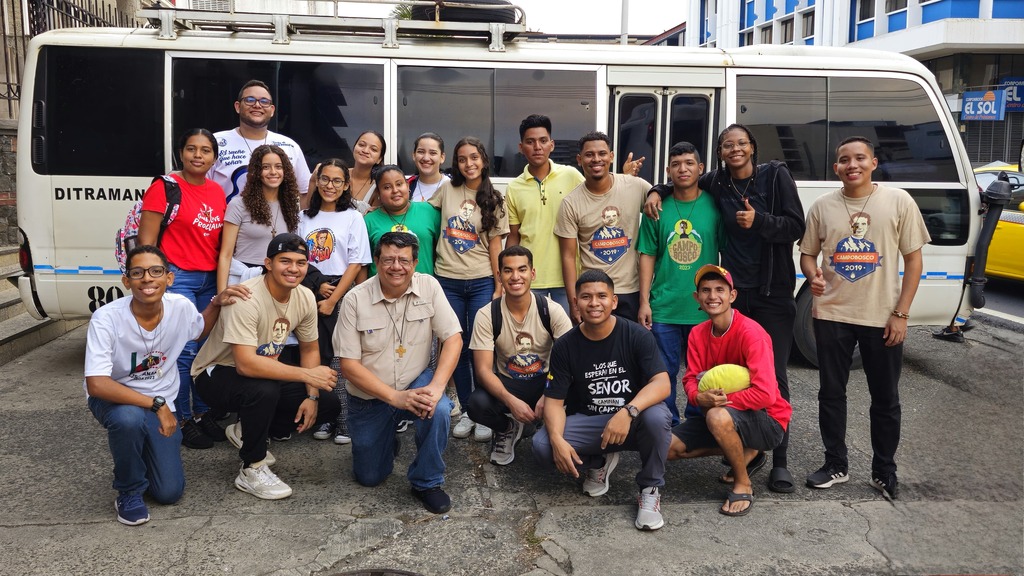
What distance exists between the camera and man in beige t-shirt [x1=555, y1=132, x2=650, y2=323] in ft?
15.2

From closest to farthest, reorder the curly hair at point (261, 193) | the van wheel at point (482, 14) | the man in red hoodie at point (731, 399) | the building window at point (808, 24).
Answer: the man in red hoodie at point (731, 399) < the curly hair at point (261, 193) < the van wheel at point (482, 14) < the building window at point (808, 24)

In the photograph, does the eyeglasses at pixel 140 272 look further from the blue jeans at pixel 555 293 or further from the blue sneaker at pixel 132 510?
the blue jeans at pixel 555 293

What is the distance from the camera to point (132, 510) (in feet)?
11.9

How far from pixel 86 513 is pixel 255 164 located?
2035 millimetres

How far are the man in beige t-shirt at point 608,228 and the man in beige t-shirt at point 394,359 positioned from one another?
3.04 ft

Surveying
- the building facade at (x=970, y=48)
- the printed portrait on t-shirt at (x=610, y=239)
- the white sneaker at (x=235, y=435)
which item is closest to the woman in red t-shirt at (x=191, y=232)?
the white sneaker at (x=235, y=435)

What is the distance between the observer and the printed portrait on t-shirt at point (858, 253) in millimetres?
3996

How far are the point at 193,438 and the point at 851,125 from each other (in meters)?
5.42

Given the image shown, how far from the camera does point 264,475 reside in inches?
157

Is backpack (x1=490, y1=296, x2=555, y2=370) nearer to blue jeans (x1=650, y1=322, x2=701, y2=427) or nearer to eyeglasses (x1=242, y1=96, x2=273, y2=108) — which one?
blue jeans (x1=650, y1=322, x2=701, y2=427)

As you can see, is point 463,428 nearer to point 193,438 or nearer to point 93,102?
point 193,438

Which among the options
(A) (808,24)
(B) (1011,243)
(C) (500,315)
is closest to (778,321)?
(C) (500,315)

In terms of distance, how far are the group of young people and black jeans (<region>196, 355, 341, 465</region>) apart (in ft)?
0.04

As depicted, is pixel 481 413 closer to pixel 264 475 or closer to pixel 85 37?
pixel 264 475
